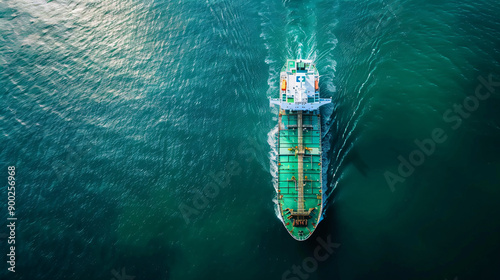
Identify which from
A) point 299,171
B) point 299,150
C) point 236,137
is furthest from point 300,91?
point 299,171

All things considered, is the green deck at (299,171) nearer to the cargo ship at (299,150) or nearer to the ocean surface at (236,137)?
the cargo ship at (299,150)

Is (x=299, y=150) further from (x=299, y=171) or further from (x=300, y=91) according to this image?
(x=300, y=91)

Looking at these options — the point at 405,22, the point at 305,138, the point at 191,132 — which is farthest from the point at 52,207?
the point at 405,22

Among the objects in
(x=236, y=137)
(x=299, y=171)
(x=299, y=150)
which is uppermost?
(x=236, y=137)

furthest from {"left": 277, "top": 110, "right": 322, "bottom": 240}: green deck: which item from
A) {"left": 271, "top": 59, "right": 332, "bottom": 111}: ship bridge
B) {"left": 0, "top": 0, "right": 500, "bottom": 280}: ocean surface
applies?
{"left": 0, "top": 0, "right": 500, "bottom": 280}: ocean surface

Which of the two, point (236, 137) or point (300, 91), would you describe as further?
point (236, 137)

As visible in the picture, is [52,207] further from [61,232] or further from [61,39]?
[61,39]
